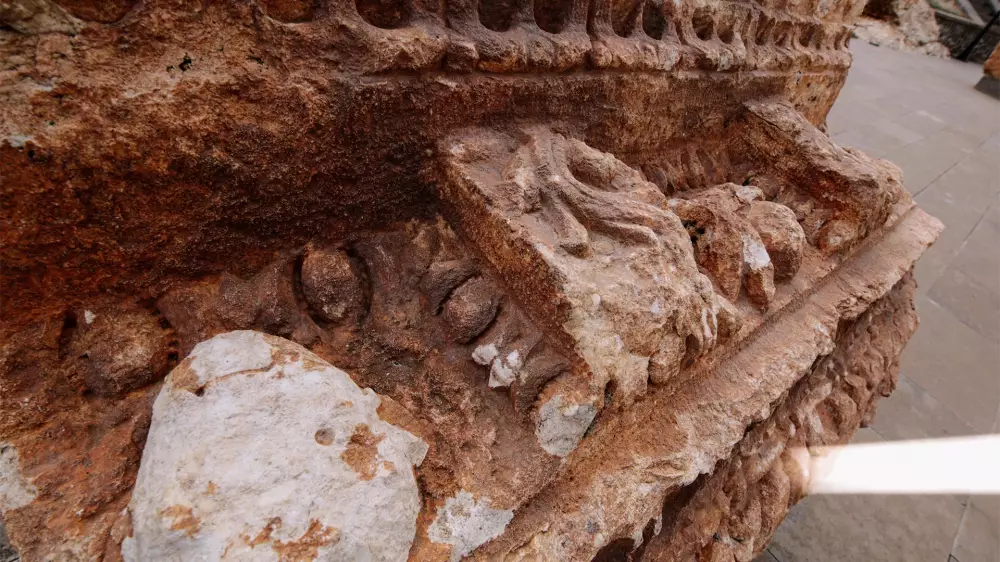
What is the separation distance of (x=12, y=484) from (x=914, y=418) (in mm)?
3475

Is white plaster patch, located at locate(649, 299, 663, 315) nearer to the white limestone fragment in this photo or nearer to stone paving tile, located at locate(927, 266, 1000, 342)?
the white limestone fragment

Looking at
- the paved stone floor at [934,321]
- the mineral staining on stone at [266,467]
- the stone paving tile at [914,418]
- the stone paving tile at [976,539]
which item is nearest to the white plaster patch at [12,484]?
the mineral staining on stone at [266,467]

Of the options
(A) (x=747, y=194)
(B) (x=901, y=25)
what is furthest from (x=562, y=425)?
(B) (x=901, y=25)

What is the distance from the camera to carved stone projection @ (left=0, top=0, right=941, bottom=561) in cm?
73

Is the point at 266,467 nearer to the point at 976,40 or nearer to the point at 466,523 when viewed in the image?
the point at 466,523

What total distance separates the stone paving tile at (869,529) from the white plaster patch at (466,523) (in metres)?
1.74

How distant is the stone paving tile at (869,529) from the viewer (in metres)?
2.05

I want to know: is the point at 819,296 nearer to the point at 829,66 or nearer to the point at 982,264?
the point at 829,66

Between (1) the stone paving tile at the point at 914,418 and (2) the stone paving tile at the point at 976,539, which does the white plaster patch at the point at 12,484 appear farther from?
(1) the stone paving tile at the point at 914,418

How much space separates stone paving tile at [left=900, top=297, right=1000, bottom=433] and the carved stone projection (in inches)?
80.4

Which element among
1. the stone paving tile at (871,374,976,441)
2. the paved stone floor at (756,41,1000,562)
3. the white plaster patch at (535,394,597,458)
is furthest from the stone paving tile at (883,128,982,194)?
the white plaster patch at (535,394,597,458)

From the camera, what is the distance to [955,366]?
2.93 metres

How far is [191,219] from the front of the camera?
90 centimetres

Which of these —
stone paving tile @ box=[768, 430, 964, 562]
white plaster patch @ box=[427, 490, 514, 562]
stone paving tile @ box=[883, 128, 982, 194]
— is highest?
white plaster patch @ box=[427, 490, 514, 562]
